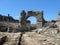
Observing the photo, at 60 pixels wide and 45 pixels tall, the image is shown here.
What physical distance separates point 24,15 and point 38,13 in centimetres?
356

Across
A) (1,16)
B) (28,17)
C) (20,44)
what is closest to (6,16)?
(1,16)

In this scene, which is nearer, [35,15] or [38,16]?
[38,16]

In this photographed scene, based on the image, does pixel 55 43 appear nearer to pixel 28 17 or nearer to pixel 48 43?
pixel 48 43

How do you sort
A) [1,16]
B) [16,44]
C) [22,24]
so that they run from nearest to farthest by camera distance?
[16,44] < [22,24] < [1,16]

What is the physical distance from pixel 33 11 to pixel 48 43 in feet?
88.3

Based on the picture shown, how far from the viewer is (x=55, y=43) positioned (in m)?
11.9

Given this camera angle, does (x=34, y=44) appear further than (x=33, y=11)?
No

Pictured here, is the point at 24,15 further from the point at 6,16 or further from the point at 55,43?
the point at 55,43

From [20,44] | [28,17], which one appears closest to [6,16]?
[28,17]

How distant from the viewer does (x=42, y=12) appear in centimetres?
3775

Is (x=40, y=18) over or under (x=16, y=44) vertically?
over

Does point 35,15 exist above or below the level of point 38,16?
above

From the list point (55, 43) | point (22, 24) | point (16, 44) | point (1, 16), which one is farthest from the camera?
point (1, 16)

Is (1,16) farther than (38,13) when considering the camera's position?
Yes
